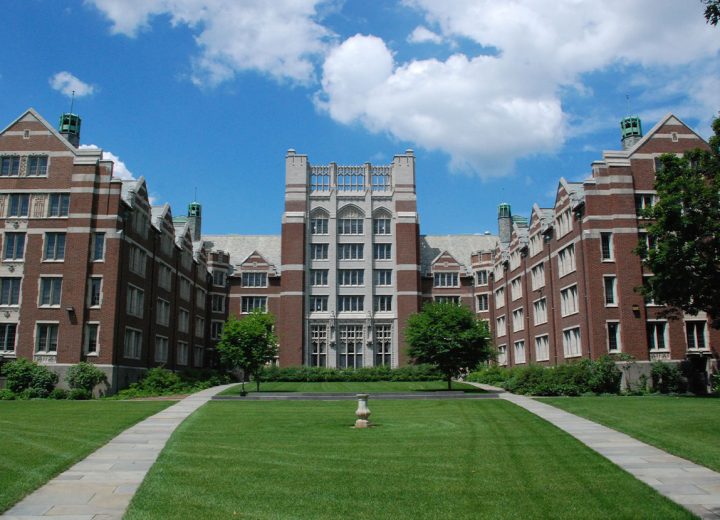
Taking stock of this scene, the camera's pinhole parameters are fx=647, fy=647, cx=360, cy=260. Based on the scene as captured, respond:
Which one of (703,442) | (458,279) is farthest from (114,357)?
(458,279)

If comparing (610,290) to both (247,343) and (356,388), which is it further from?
(247,343)

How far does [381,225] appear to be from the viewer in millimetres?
64938

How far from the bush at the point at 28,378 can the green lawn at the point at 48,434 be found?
4.18 meters

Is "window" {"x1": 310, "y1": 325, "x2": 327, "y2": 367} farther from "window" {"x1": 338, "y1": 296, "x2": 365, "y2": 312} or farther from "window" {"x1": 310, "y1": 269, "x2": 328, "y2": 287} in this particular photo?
"window" {"x1": 310, "y1": 269, "x2": 328, "y2": 287}

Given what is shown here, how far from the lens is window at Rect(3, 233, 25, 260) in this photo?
3994cm

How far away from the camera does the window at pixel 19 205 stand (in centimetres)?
4047

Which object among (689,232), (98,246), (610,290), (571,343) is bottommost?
(571,343)

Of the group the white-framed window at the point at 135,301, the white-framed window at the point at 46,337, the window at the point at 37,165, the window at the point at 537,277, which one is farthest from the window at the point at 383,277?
the window at the point at 37,165

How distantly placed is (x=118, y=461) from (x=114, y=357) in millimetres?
25477

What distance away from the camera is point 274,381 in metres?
56.0

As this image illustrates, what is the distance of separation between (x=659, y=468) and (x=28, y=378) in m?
33.8

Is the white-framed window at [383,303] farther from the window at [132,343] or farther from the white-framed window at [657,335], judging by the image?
the white-framed window at [657,335]

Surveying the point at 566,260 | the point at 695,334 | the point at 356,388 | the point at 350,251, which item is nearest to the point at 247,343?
the point at 356,388

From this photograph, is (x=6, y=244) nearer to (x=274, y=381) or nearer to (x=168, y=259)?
(x=168, y=259)
